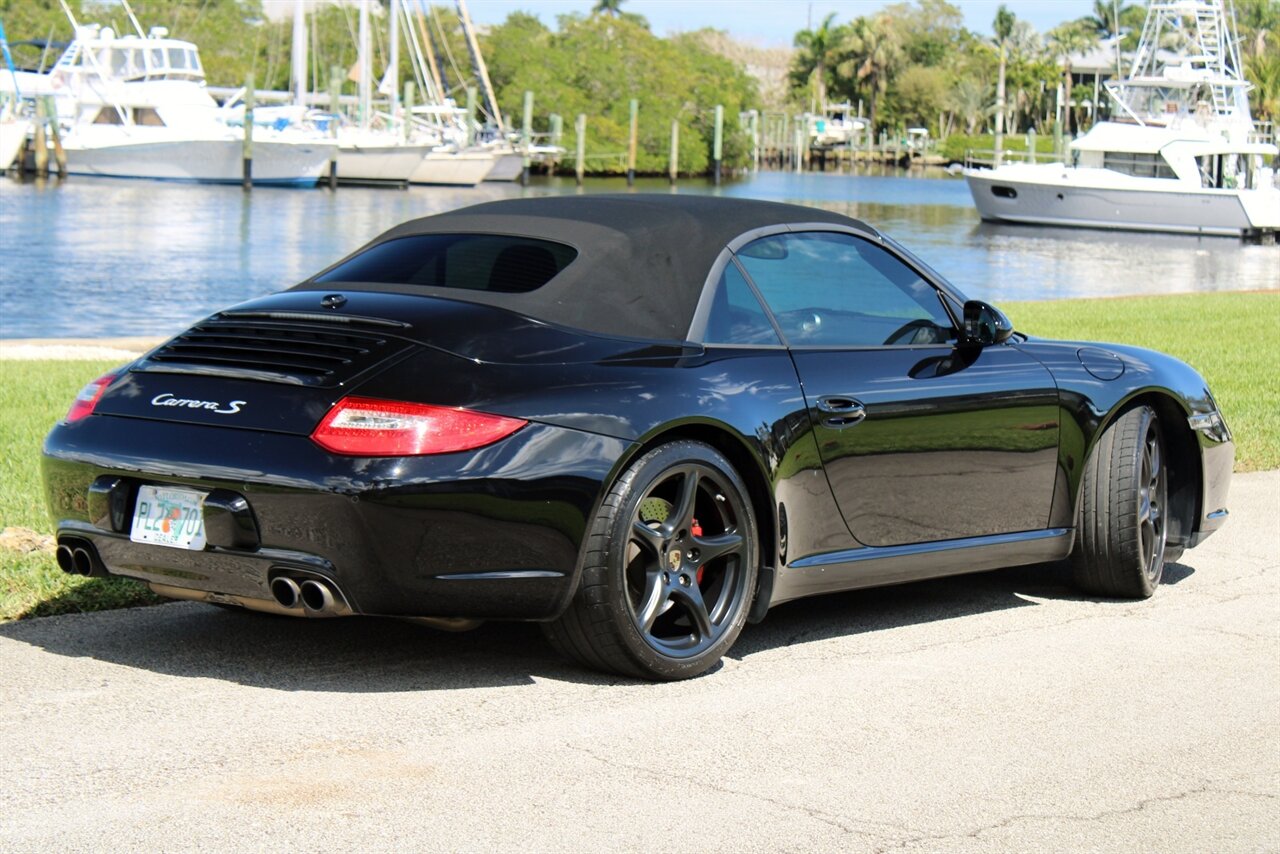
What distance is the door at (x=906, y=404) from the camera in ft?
19.1

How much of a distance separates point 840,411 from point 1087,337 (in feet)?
41.9

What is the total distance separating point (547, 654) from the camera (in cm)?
562

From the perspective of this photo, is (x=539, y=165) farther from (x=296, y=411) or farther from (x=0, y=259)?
(x=296, y=411)

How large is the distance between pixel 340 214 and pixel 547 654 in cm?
5307

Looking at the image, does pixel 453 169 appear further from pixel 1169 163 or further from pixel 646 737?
pixel 646 737

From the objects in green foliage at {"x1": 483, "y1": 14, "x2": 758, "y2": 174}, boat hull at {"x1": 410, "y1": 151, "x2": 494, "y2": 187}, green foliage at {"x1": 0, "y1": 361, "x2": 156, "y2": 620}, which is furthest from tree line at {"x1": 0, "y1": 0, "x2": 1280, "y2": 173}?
green foliage at {"x1": 0, "y1": 361, "x2": 156, "y2": 620}

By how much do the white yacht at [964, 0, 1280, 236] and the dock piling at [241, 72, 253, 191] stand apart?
26213 millimetres

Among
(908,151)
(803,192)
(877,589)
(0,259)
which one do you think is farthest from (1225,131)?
(908,151)

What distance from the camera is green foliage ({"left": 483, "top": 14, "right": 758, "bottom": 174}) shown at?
4131 inches

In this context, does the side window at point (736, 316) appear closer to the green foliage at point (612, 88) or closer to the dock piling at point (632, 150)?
Result: the dock piling at point (632, 150)

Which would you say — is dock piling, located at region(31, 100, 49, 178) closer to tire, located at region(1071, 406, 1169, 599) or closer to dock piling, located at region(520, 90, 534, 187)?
dock piling, located at region(520, 90, 534, 187)

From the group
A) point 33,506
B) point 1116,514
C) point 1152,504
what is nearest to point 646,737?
point 1116,514

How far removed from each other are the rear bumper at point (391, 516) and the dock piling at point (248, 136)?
6367cm

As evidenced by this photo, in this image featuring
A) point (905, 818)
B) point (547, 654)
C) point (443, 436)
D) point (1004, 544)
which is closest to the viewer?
point (905, 818)
